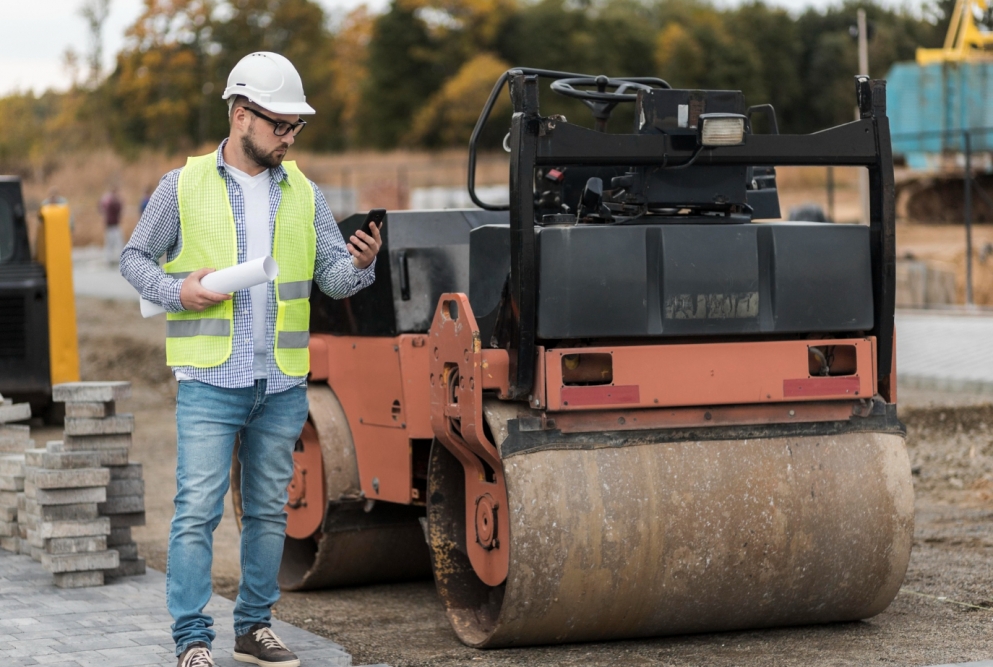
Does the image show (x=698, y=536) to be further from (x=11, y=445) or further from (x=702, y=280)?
(x=11, y=445)

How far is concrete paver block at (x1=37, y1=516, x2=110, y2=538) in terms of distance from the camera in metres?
6.11

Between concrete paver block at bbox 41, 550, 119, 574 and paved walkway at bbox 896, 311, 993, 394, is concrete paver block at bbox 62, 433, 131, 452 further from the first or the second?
paved walkway at bbox 896, 311, 993, 394

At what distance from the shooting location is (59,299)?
38.5 ft

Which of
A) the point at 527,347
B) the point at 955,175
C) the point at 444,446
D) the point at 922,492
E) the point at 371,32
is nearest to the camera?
the point at 527,347

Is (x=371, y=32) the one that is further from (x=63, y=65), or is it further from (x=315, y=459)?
(x=315, y=459)

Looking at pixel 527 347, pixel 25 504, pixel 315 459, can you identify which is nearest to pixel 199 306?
pixel 527 347

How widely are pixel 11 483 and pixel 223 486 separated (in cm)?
252

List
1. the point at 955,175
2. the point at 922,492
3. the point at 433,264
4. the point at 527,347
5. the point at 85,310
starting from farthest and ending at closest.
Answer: the point at 955,175 → the point at 85,310 → the point at 922,492 → the point at 433,264 → the point at 527,347

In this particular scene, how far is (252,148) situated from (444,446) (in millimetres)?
1348

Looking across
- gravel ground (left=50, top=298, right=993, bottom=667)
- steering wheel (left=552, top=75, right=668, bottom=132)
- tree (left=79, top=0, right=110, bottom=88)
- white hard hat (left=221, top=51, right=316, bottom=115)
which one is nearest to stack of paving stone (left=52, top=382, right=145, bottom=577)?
gravel ground (left=50, top=298, right=993, bottom=667)

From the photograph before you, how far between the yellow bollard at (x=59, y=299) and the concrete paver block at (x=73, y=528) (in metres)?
5.76

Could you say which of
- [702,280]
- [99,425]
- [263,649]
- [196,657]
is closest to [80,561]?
[99,425]

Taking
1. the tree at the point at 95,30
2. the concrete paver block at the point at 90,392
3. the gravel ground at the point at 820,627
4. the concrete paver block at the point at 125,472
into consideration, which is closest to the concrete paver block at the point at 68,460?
the concrete paver block at the point at 125,472

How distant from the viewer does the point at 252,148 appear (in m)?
4.62
